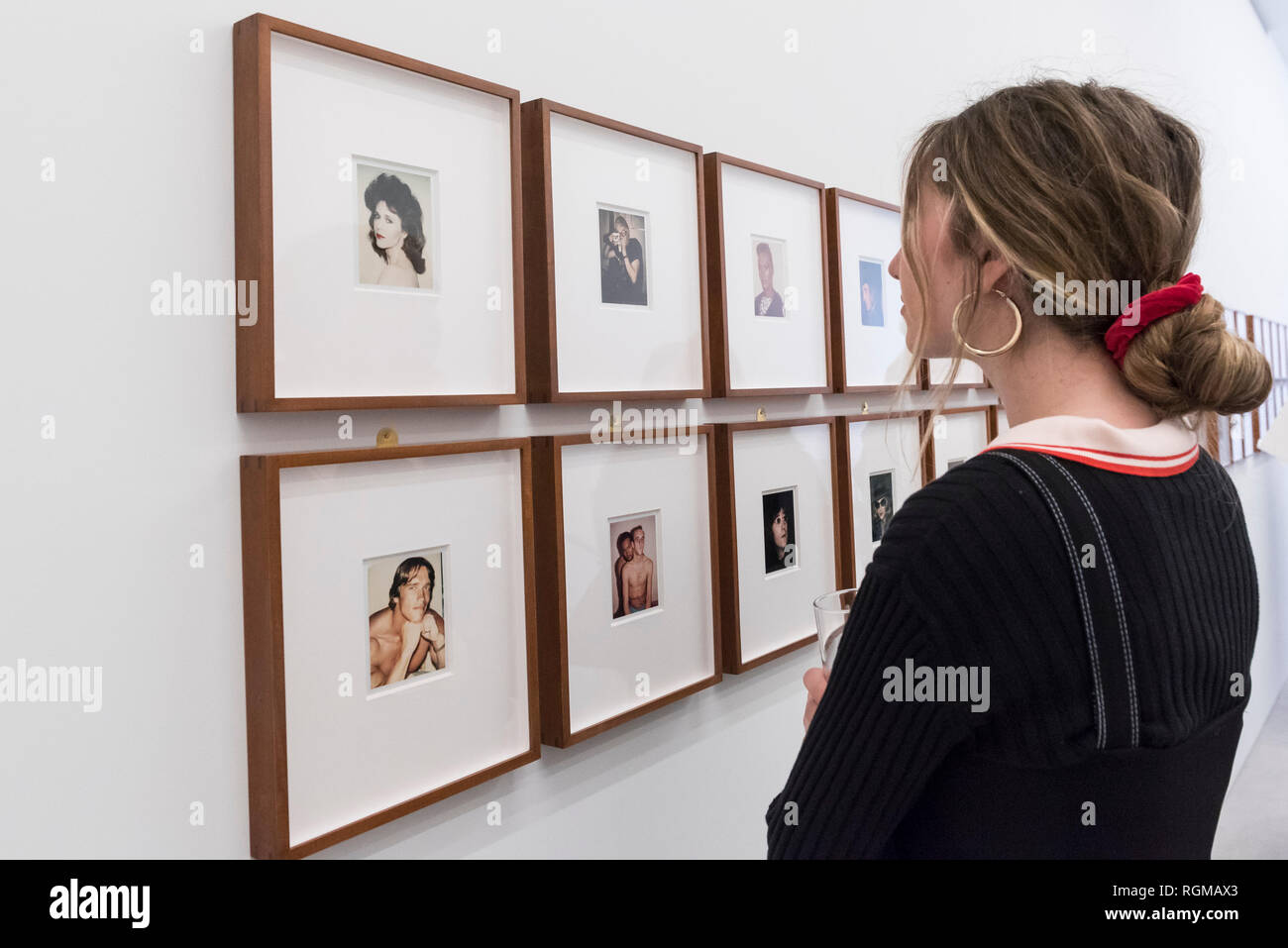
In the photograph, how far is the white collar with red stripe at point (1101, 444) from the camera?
1.95 ft

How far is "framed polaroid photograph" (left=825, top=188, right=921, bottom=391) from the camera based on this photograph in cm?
135

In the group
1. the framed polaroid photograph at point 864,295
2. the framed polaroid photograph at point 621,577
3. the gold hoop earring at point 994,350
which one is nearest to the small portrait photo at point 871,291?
the framed polaroid photograph at point 864,295

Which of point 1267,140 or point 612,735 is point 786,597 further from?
point 1267,140

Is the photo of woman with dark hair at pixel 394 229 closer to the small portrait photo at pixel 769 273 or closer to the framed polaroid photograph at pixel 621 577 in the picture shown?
the framed polaroid photograph at pixel 621 577

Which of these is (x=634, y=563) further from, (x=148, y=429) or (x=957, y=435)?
(x=957, y=435)

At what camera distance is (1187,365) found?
64 centimetres

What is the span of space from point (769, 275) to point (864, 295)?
0.86 feet

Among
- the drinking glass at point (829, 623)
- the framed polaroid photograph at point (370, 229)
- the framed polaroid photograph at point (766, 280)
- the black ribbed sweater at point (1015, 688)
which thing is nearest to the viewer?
the black ribbed sweater at point (1015, 688)

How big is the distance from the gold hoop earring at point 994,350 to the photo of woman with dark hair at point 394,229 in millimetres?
431

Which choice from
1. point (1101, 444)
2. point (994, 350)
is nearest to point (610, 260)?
point (994, 350)

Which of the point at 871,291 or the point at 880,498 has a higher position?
the point at 871,291

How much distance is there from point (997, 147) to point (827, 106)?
0.77 meters
